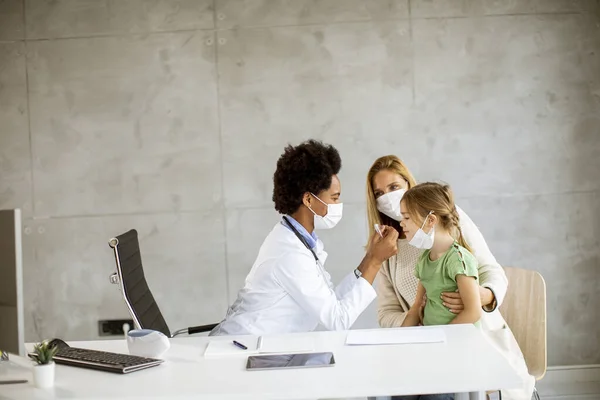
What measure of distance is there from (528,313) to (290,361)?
4.76 feet

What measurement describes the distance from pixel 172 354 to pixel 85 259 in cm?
230

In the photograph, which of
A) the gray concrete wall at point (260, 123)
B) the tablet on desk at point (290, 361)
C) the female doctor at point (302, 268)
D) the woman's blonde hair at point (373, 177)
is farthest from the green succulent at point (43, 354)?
the gray concrete wall at point (260, 123)

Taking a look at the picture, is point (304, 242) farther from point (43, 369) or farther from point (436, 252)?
point (43, 369)

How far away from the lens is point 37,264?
457 cm

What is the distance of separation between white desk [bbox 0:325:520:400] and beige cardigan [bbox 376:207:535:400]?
0.52m

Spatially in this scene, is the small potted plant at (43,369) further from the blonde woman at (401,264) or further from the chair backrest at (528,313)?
the chair backrest at (528,313)

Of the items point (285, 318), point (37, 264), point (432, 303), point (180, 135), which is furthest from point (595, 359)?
point (37, 264)

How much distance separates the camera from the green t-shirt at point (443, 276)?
2.87m

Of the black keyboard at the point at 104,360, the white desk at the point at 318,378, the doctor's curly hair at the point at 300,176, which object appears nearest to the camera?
the white desk at the point at 318,378

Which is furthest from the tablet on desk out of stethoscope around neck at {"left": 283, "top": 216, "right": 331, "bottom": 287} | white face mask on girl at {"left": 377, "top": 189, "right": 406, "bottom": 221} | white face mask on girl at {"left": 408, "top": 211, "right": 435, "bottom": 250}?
white face mask on girl at {"left": 377, "top": 189, "right": 406, "bottom": 221}

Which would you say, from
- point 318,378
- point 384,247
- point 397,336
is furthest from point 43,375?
point 384,247

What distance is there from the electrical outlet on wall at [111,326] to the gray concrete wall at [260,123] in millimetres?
156

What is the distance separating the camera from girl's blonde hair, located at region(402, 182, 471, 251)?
297 cm

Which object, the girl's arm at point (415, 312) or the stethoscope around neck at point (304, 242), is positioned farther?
the girl's arm at point (415, 312)
